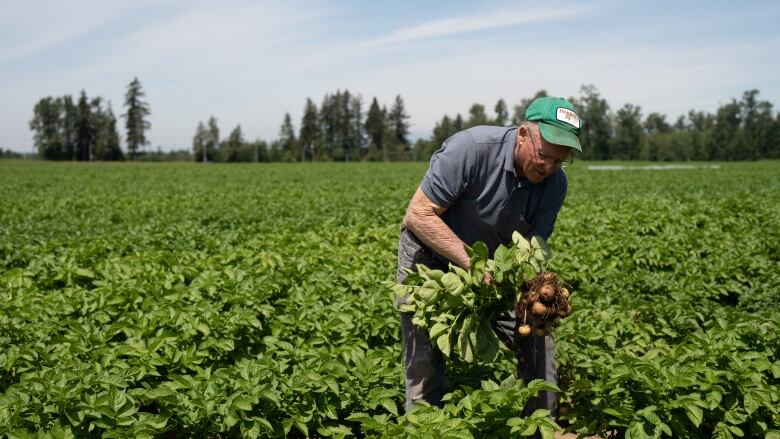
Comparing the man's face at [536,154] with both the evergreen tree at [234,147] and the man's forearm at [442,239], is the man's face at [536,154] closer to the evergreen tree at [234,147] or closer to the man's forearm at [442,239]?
the man's forearm at [442,239]

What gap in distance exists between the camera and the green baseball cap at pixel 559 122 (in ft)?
9.91

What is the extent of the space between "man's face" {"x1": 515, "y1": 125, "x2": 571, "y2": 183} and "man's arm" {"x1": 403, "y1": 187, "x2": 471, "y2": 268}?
1.56 ft

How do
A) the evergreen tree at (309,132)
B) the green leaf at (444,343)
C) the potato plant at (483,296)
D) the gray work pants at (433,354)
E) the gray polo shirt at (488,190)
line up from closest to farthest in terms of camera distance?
the potato plant at (483,296) → the green leaf at (444,343) → the gray polo shirt at (488,190) → the gray work pants at (433,354) → the evergreen tree at (309,132)

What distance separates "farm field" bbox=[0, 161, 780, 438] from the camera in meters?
3.14

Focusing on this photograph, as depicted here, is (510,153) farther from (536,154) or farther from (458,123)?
(458,123)

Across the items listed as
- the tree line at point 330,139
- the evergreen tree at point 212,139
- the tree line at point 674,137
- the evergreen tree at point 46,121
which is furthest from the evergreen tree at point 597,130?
the evergreen tree at point 46,121

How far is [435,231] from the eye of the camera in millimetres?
3270

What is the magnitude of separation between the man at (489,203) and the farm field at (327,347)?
207mm

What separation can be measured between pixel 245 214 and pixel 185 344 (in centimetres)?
954

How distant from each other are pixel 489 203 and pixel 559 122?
0.59 metres

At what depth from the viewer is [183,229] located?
9.36m

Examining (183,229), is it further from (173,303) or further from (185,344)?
(185,344)

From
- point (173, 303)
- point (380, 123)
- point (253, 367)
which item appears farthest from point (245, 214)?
point (380, 123)

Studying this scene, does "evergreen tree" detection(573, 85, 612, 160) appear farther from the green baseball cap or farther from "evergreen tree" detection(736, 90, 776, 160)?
the green baseball cap
